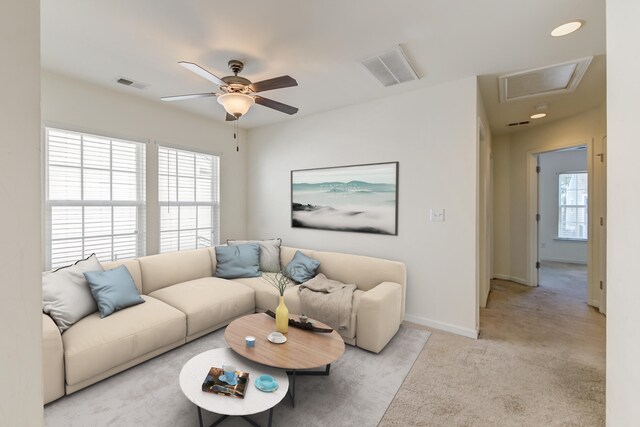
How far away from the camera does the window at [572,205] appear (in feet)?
21.7

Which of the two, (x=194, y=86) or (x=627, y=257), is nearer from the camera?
(x=627, y=257)

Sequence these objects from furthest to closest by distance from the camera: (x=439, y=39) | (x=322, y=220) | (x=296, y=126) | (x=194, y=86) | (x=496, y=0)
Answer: (x=296, y=126) → (x=322, y=220) → (x=194, y=86) → (x=439, y=39) → (x=496, y=0)

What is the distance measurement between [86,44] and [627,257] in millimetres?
3680

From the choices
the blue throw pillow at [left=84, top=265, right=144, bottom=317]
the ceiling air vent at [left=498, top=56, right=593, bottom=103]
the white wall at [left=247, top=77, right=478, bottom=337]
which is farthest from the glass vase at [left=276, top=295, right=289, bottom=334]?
the ceiling air vent at [left=498, top=56, right=593, bottom=103]

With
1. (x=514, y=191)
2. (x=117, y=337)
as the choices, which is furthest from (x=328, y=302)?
(x=514, y=191)

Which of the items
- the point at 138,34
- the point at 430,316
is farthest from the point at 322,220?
the point at 138,34

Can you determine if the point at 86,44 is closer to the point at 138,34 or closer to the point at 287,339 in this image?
the point at 138,34

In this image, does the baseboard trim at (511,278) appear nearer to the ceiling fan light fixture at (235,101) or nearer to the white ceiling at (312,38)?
the white ceiling at (312,38)

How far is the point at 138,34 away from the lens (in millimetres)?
2182

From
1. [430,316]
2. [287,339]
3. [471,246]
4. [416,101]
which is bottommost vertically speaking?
[430,316]

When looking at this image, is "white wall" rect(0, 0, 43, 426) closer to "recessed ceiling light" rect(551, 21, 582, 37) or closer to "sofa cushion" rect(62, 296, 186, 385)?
"sofa cushion" rect(62, 296, 186, 385)

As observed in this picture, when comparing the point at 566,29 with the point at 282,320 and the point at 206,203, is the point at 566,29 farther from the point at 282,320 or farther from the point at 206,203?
the point at 206,203

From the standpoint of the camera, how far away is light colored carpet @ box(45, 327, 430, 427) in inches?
70.6

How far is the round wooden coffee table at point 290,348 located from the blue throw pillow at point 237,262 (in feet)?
4.16
